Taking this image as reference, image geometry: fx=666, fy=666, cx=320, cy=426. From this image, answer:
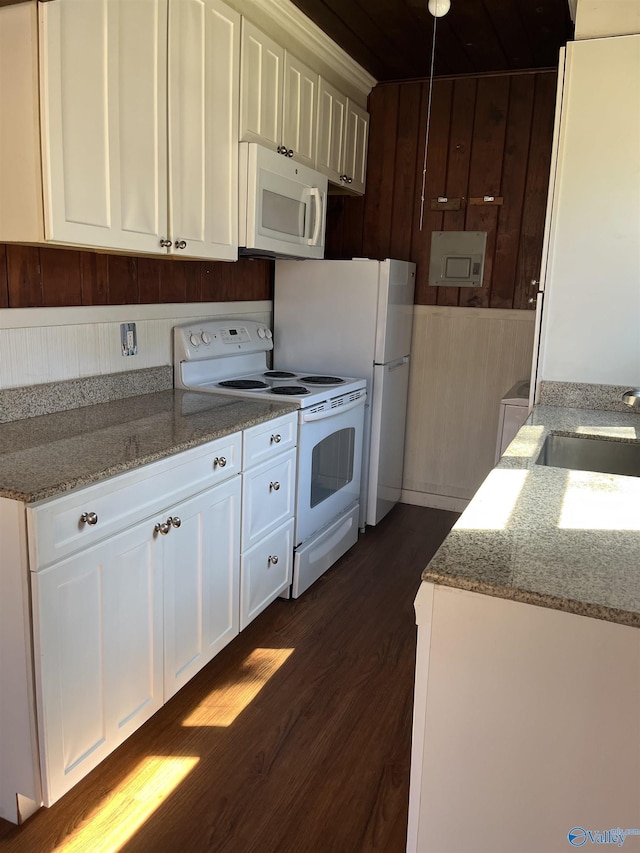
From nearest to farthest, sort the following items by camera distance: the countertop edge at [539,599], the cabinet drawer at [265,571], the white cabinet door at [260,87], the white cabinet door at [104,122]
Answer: the countertop edge at [539,599], the white cabinet door at [104,122], the cabinet drawer at [265,571], the white cabinet door at [260,87]

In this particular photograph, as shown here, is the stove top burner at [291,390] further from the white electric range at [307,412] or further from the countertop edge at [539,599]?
the countertop edge at [539,599]

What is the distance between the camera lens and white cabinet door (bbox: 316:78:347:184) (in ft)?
10.5

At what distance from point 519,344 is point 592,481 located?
7.46 feet

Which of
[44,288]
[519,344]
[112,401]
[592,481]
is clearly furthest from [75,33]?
[519,344]

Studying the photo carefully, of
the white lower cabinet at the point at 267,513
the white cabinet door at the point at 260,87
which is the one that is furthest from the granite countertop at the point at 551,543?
the white cabinet door at the point at 260,87

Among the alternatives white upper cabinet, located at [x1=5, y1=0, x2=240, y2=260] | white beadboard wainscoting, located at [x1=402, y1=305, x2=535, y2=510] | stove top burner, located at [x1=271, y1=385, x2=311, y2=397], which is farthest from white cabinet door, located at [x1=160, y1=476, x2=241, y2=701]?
white beadboard wainscoting, located at [x1=402, y1=305, x2=535, y2=510]

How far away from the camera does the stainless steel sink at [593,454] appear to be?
6.61ft

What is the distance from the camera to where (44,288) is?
2.18 meters

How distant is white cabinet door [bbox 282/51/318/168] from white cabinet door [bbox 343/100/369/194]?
43 cm

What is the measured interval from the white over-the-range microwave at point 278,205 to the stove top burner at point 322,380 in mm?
584

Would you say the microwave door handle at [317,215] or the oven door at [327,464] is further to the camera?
the microwave door handle at [317,215]

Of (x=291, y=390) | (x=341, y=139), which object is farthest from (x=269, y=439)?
(x=341, y=139)

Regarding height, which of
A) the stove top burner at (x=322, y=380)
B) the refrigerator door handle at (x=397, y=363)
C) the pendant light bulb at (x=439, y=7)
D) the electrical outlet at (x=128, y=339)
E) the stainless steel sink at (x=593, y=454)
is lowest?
the stainless steel sink at (x=593, y=454)

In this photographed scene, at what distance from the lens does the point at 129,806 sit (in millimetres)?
1686
